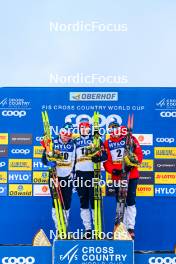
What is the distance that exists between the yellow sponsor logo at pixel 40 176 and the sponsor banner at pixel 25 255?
48cm

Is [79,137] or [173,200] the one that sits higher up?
[79,137]

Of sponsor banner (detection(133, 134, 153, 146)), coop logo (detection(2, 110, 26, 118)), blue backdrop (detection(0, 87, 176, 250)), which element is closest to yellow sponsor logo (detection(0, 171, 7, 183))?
blue backdrop (detection(0, 87, 176, 250))

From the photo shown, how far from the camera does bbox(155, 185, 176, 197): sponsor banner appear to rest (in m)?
3.53

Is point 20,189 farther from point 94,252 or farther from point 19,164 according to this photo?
point 94,252

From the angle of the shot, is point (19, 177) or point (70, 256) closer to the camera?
point (70, 256)

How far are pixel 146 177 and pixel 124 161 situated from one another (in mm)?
196

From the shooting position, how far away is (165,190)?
3535 mm

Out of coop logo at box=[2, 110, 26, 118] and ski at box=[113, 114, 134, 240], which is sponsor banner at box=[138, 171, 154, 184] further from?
coop logo at box=[2, 110, 26, 118]

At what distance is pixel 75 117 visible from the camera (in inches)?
140
